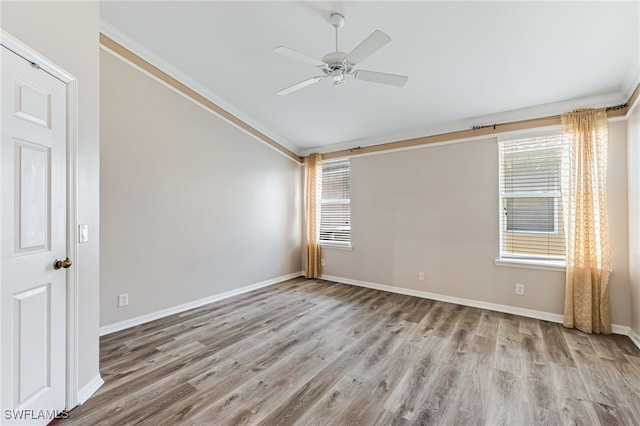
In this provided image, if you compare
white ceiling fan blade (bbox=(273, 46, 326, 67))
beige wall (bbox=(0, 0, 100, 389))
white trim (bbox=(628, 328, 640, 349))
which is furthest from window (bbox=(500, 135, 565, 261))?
beige wall (bbox=(0, 0, 100, 389))

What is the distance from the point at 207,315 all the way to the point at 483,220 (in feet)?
12.8

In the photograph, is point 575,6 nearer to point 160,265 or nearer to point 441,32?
point 441,32

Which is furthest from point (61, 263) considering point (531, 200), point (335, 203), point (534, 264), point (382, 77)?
point (531, 200)

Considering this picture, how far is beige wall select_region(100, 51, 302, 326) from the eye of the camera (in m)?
2.96

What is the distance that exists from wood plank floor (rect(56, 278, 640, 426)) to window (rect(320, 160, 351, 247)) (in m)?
2.00

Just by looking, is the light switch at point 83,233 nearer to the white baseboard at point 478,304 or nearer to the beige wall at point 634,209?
the white baseboard at point 478,304

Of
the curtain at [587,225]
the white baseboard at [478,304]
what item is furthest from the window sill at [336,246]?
the curtain at [587,225]

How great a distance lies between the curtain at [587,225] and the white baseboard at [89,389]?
4.61 meters

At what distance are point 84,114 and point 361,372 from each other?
2.85 m

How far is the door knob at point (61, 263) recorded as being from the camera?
5.43 feet

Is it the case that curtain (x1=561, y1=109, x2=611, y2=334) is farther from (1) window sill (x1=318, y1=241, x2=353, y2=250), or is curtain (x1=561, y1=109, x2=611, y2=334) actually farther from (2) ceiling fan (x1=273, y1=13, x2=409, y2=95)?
(1) window sill (x1=318, y1=241, x2=353, y2=250)

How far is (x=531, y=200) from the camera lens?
3506 mm

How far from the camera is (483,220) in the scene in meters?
3.73

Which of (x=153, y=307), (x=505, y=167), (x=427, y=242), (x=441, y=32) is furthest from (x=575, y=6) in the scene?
(x=153, y=307)
